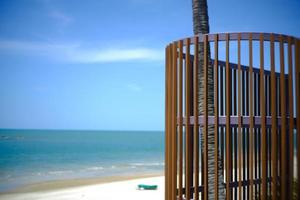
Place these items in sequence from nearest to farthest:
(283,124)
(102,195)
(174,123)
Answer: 1. (283,124)
2. (174,123)
3. (102,195)

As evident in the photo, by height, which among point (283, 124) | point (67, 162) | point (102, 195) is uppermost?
point (283, 124)

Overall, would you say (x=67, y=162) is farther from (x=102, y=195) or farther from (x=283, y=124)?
(x=283, y=124)

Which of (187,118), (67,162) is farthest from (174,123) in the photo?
(67,162)

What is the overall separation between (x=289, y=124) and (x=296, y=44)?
1111mm

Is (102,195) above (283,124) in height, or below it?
below

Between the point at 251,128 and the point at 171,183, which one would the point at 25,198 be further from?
the point at 251,128

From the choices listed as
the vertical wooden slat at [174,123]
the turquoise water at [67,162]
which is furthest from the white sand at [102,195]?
the vertical wooden slat at [174,123]

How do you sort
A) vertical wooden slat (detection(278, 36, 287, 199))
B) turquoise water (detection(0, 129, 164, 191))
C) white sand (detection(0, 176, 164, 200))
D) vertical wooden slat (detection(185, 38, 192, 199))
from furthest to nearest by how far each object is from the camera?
1. turquoise water (detection(0, 129, 164, 191))
2. white sand (detection(0, 176, 164, 200))
3. vertical wooden slat (detection(185, 38, 192, 199))
4. vertical wooden slat (detection(278, 36, 287, 199))

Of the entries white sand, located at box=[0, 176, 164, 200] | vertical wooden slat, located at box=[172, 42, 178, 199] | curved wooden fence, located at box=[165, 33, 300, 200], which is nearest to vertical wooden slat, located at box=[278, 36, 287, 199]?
curved wooden fence, located at box=[165, 33, 300, 200]

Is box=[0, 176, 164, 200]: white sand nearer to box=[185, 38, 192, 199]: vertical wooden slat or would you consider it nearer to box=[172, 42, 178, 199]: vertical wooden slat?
box=[172, 42, 178, 199]: vertical wooden slat

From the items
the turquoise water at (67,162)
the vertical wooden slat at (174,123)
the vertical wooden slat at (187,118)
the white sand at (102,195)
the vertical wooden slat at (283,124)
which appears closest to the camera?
the vertical wooden slat at (283,124)

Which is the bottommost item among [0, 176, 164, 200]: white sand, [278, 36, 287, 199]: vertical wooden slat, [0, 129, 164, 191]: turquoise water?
[0, 129, 164, 191]: turquoise water

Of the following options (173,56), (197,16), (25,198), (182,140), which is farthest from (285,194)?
(25,198)

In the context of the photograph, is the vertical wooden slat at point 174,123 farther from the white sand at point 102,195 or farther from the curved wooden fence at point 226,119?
the white sand at point 102,195
